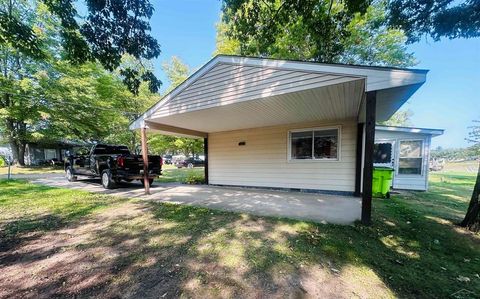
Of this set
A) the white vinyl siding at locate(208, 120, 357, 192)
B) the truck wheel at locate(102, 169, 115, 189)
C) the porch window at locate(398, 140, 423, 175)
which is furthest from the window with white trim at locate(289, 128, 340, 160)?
the truck wheel at locate(102, 169, 115, 189)

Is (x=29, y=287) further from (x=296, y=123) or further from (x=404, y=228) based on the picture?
(x=296, y=123)

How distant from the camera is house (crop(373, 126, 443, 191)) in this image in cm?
866

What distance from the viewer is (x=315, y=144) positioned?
7.66 metres

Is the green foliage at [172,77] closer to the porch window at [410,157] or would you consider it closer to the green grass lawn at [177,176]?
the green grass lawn at [177,176]

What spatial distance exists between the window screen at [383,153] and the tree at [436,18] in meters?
5.02

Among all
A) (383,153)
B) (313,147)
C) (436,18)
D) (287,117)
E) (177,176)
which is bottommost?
(177,176)

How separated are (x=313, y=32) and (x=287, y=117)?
2788mm

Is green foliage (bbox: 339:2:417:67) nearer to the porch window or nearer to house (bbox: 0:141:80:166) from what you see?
the porch window

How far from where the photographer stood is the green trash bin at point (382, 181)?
6804mm

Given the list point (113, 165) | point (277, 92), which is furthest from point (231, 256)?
point (113, 165)

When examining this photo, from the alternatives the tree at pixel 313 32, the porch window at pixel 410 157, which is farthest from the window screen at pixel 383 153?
the tree at pixel 313 32

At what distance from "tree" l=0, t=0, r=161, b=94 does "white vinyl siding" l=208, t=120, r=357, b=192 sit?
5.05m

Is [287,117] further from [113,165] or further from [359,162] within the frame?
[113,165]

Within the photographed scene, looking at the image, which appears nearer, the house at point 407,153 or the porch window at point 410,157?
the house at point 407,153
